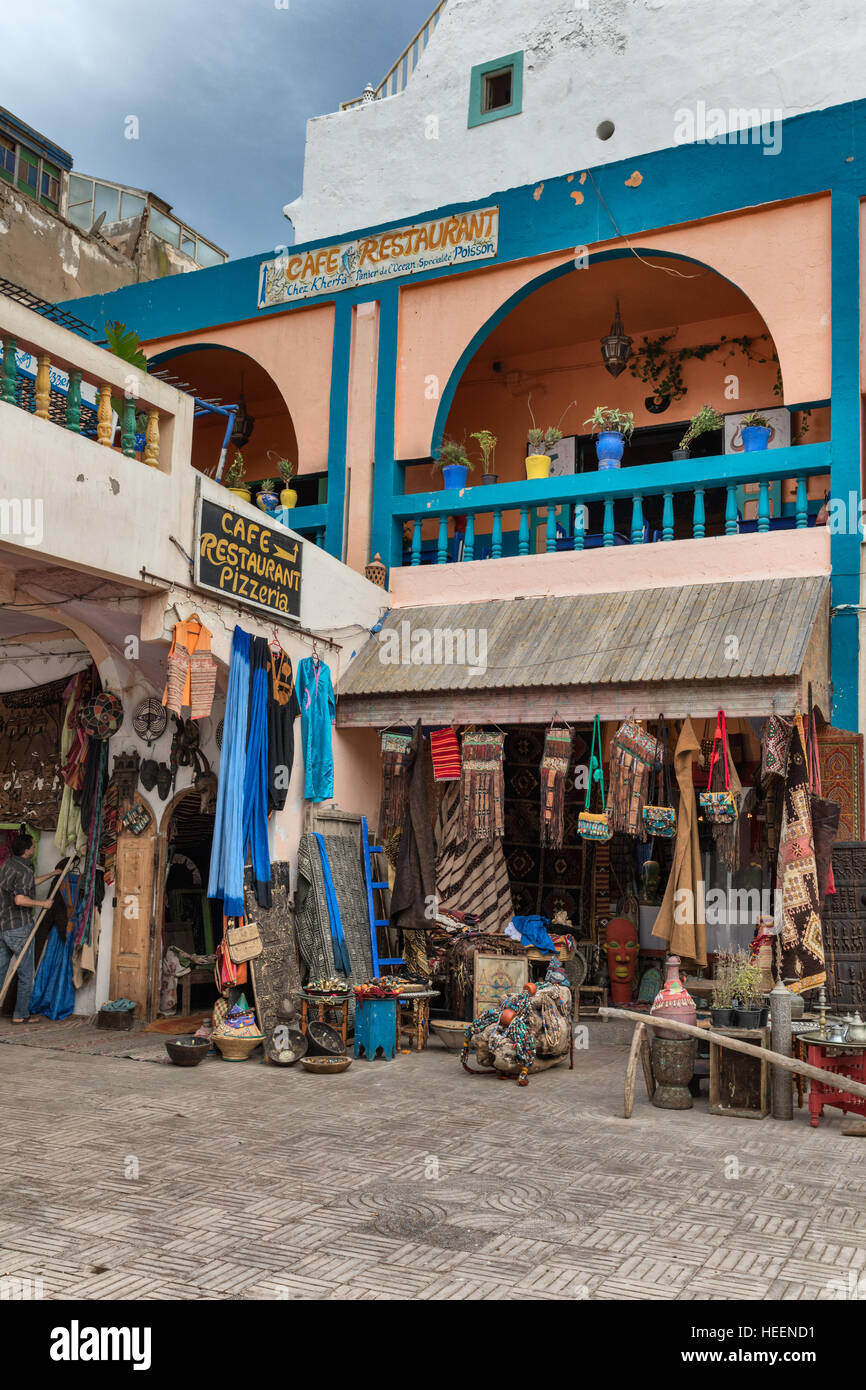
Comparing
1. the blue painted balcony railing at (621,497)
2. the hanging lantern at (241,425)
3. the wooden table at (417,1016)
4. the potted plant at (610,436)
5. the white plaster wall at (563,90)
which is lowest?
the wooden table at (417,1016)

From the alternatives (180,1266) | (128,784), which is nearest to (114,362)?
(128,784)

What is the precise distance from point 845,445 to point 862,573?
3.79 feet

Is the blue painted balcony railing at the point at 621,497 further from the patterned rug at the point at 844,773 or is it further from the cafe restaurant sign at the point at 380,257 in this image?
the cafe restaurant sign at the point at 380,257

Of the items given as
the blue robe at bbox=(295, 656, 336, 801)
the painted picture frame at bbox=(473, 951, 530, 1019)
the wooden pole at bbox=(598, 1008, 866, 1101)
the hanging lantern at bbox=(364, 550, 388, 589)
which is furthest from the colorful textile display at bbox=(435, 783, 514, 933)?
the wooden pole at bbox=(598, 1008, 866, 1101)

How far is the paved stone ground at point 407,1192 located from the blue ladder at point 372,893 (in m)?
2.21

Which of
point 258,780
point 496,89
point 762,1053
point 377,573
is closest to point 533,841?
point 377,573

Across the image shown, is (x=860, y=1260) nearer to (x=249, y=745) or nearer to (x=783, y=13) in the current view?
(x=249, y=745)

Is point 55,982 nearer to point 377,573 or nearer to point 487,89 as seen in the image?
point 377,573

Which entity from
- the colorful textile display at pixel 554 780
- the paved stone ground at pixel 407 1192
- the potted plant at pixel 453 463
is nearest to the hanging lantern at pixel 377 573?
the potted plant at pixel 453 463

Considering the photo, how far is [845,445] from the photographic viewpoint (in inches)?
407

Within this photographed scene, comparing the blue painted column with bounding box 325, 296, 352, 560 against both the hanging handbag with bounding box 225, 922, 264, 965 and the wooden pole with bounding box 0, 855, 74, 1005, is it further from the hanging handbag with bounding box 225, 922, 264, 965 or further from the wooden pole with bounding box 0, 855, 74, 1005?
the hanging handbag with bounding box 225, 922, 264, 965

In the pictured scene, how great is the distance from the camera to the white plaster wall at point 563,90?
43.5ft

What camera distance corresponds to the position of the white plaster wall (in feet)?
43.5

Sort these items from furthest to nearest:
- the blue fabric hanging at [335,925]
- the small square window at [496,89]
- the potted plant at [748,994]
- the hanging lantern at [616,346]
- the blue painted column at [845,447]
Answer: the small square window at [496,89], the hanging lantern at [616,346], the blue fabric hanging at [335,925], the blue painted column at [845,447], the potted plant at [748,994]
